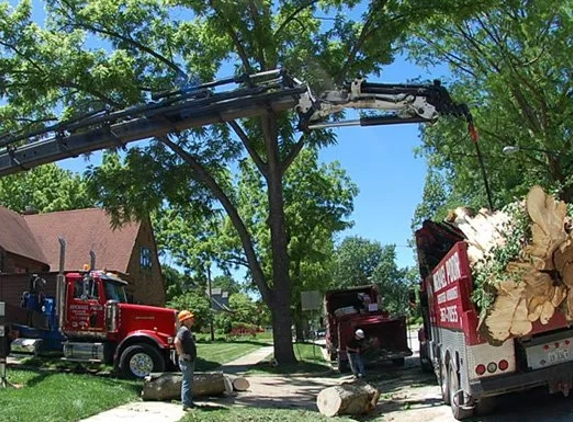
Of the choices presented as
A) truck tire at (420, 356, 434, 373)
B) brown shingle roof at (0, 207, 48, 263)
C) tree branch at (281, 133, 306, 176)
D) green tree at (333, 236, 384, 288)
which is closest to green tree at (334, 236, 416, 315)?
green tree at (333, 236, 384, 288)

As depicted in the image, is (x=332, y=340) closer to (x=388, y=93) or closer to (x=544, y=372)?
(x=388, y=93)

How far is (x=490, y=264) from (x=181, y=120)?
6986 mm

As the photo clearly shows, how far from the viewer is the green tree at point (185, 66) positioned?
19.0 metres

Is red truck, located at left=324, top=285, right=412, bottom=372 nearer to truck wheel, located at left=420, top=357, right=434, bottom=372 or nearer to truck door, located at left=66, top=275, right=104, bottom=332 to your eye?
truck wheel, located at left=420, top=357, right=434, bottom=372

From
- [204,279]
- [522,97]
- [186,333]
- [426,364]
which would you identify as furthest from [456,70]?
[204,279]

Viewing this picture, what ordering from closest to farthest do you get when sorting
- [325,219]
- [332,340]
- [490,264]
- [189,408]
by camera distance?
→ [490,264], [189,408], [332,340], [325,219]

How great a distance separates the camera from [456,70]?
26516mm

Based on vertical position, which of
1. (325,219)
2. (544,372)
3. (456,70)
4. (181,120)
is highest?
(456,70)

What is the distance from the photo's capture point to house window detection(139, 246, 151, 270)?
34.4 meters

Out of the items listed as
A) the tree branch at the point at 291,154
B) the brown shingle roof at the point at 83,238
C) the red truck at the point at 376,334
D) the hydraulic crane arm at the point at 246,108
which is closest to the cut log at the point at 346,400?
the hydraulic crane arm at the point at 246,108

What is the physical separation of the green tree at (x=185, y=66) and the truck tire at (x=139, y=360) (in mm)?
5335

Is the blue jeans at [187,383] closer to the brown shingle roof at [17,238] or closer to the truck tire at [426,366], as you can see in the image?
the truck tire at [426,366]

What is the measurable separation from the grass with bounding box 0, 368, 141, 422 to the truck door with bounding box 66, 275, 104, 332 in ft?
7.01

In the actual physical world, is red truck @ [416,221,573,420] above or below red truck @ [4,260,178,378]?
below
